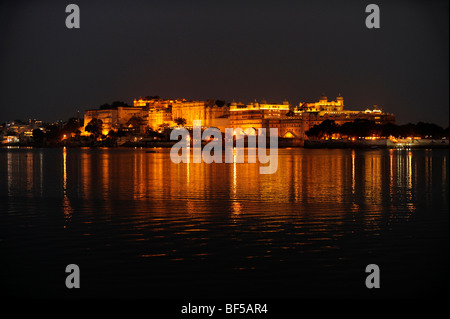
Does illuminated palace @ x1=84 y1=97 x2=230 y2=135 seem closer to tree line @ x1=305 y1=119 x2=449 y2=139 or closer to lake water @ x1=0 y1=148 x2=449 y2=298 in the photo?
tree line @ x1=305 y1=119 x2=449 y2=139

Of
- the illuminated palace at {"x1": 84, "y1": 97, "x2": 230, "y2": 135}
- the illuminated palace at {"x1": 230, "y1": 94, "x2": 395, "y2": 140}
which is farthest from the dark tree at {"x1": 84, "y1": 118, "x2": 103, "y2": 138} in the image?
the illuminated palace at {"x1": 230, "y1": 94, "x2": 395, "y2": 140}

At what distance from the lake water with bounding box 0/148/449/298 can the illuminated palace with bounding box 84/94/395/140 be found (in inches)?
3613

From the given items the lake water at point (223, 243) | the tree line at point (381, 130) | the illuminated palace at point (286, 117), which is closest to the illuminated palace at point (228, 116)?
the illuminated palace at point (286, 117)

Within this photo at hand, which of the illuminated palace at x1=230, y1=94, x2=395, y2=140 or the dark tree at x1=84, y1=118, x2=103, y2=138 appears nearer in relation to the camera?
the illuminated palace at x1=230, y1=94, x2=395, y2=140

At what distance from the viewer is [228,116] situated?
119375 millimetres

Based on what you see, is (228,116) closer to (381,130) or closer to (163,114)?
(163,114)

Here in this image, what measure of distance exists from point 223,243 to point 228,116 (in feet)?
359

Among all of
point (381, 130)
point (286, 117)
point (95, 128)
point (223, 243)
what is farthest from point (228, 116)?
point (223, 243)

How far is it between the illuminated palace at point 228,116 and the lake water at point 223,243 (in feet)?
301

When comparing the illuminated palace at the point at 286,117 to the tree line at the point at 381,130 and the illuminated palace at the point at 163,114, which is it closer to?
the illuminated palace at the point at 163,114

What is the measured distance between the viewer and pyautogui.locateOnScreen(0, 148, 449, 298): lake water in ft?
26.1
